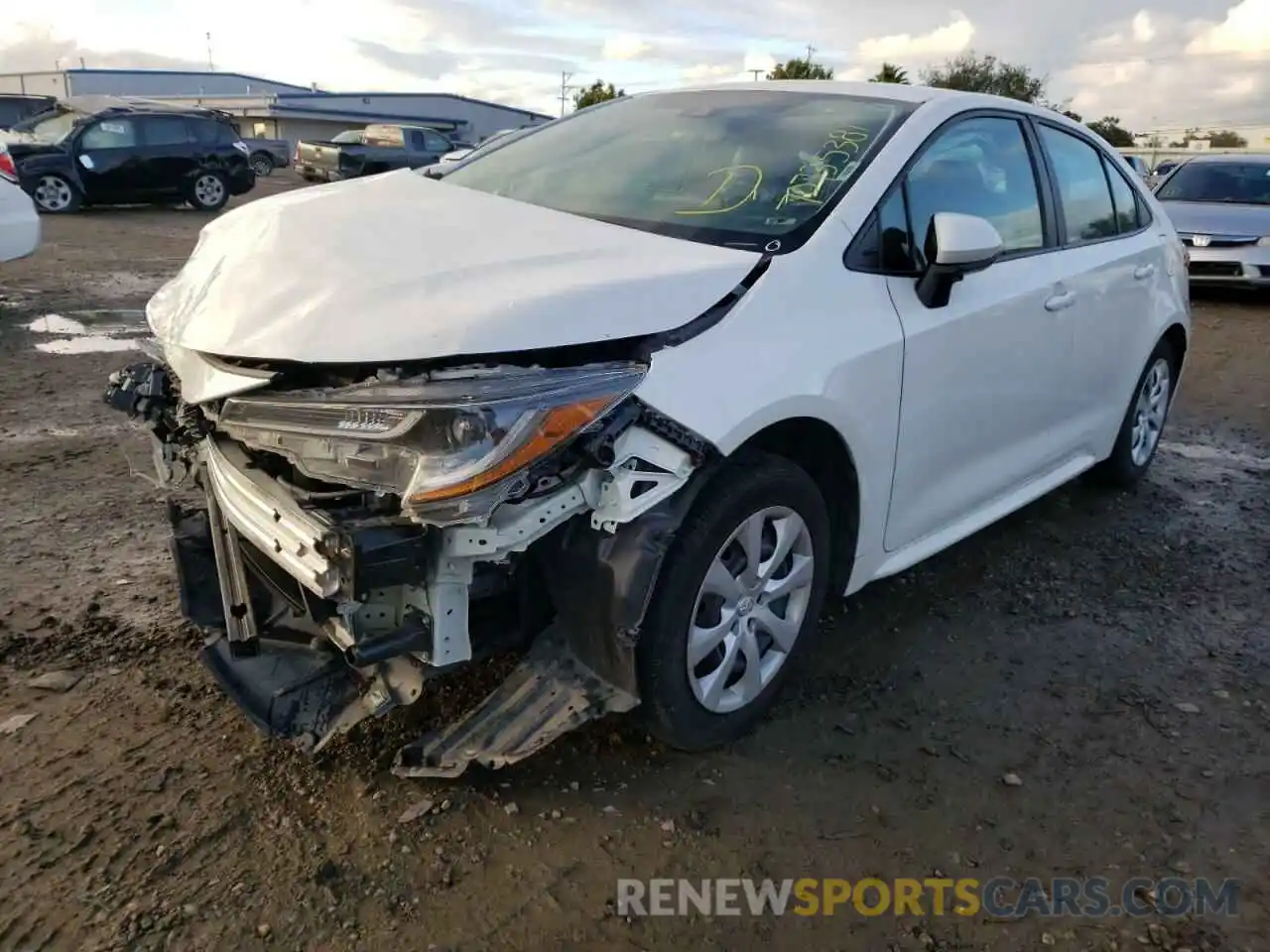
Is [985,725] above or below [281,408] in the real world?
below

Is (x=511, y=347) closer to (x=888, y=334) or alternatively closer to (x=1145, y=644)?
(x=888, y=334)

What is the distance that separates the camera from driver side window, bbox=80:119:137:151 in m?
16.1

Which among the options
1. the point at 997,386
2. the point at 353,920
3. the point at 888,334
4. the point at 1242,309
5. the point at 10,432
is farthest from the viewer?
the point at 1242,309

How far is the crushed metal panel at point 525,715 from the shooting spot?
2.45 metres

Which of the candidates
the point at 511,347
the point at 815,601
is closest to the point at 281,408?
the point at 511,347

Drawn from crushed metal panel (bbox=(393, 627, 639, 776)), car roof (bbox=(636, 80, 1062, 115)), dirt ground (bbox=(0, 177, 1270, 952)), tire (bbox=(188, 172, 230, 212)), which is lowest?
tire (bbox=(188, 172, 230, 212))

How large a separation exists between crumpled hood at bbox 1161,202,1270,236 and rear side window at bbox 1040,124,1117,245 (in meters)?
7.58

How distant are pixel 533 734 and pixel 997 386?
6.64ft

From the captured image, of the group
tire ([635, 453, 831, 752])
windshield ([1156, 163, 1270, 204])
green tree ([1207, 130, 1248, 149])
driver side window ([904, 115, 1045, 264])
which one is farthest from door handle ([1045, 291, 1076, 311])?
green tree ([1207, 130, 1248, 149])

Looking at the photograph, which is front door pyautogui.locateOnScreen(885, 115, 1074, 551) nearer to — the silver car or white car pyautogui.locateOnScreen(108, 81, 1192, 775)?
white car pyautogui.locateOnScreen(108, 81, 1192, 775)

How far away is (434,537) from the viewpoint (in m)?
2.18

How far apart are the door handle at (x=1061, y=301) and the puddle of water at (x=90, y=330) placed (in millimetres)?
6109

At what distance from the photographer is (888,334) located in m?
2.92

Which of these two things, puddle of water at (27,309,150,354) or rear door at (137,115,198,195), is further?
rear door at (137,115,198,195)
